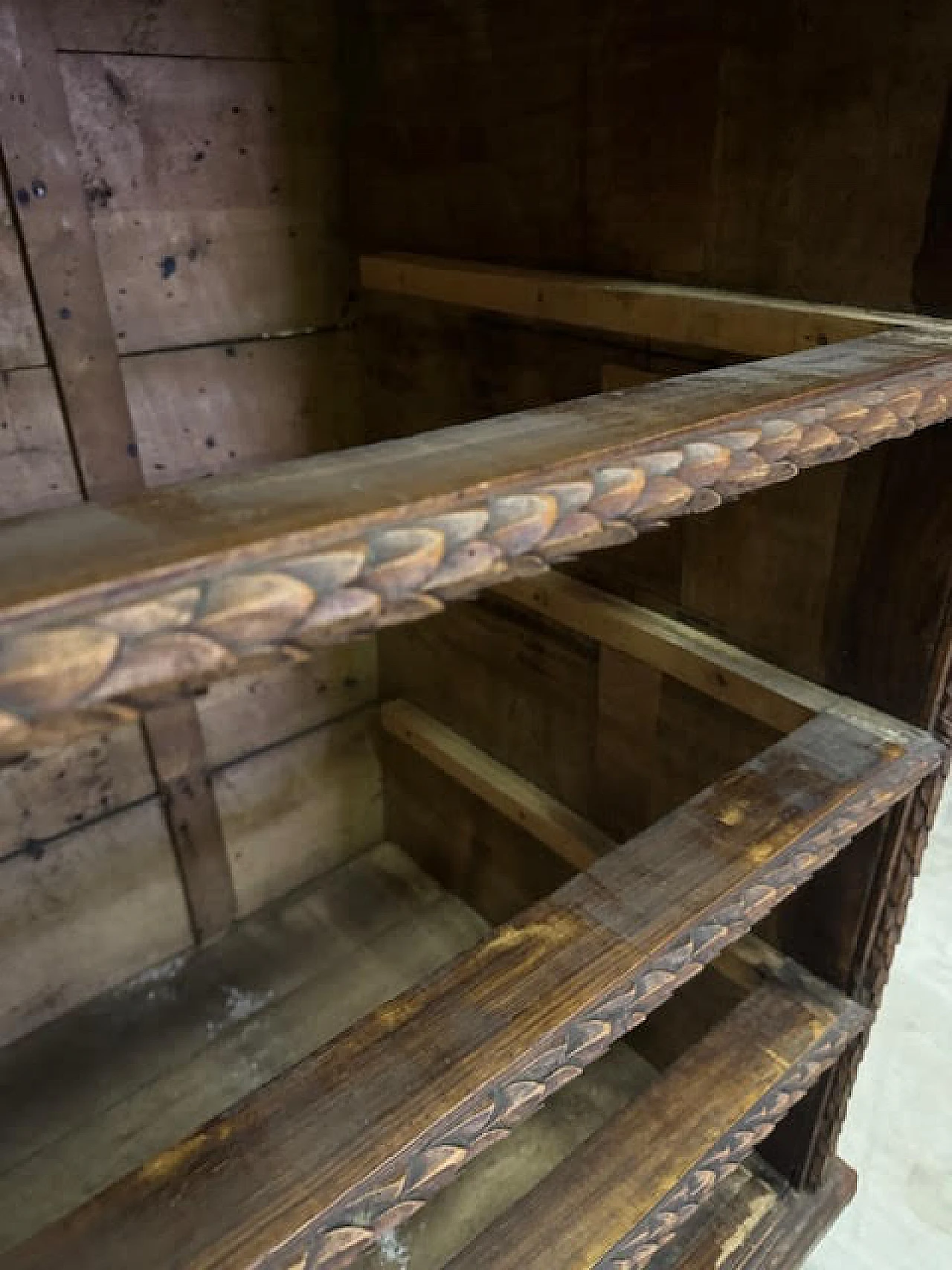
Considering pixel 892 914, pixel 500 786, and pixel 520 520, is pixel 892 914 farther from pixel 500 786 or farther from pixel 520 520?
pixel 520 520

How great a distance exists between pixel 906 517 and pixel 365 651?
127 centimetres

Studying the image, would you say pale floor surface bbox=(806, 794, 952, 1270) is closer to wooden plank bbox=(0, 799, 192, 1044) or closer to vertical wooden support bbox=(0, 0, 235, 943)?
wooden plank bbox=(0, 799, 192, 1044)

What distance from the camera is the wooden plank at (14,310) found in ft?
4.33

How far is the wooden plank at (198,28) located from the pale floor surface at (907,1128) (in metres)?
2.17

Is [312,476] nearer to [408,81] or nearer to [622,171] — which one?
[622,171]

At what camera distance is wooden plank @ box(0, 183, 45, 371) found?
132 cm

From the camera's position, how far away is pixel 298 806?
6.80 feet

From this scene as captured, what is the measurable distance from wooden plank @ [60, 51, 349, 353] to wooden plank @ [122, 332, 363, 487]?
0.04 metres

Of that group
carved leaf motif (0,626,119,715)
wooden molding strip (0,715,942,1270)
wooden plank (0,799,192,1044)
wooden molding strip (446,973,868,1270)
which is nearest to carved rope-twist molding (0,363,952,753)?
carved leaf motif (0,626,119,715)

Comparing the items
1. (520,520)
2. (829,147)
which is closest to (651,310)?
(829,147)

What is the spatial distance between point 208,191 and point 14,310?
0.37 metres

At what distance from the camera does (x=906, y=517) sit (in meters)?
1.07

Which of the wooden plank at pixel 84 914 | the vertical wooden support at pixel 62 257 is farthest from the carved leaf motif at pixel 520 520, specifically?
the wooden plank at pixel 84 914

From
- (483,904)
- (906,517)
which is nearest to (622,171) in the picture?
(906,517)
